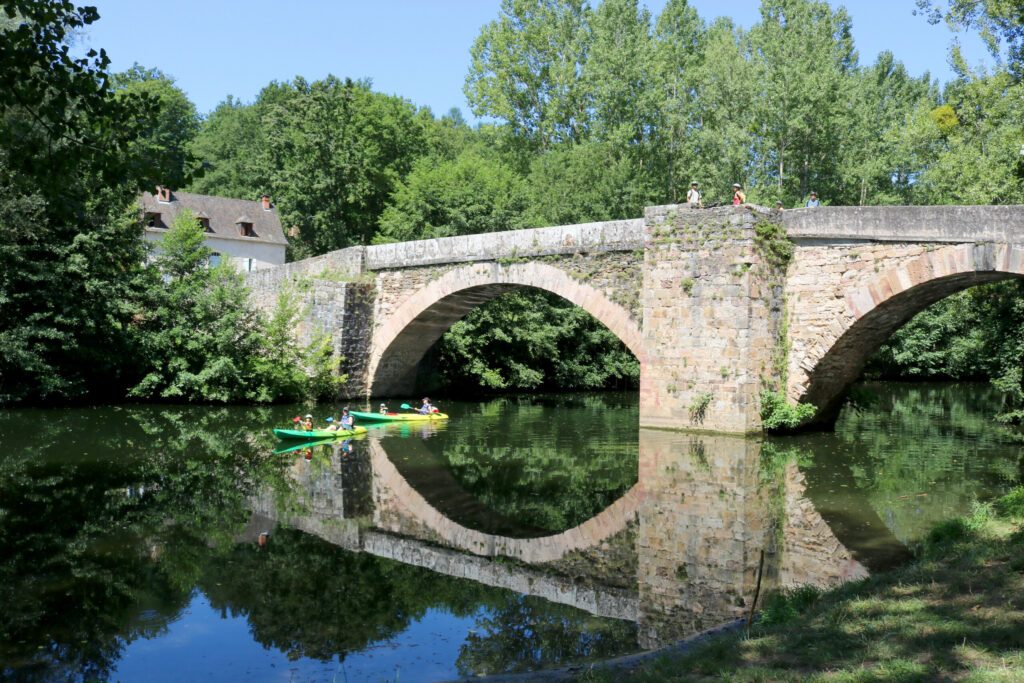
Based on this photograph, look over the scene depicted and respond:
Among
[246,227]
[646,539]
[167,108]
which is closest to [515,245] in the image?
[646,539]

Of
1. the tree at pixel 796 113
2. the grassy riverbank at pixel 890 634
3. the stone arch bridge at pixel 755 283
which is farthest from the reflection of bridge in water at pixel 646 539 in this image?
the tree at pixel 796 113

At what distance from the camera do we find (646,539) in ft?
25.8

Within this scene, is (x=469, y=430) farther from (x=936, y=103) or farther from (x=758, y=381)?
(x=936, y=103)

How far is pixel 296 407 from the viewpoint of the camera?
19.0 m

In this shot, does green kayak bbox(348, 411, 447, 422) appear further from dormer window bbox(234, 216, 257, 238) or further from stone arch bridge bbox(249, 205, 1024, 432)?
dormer window bbox(234, 216, 257, 238)

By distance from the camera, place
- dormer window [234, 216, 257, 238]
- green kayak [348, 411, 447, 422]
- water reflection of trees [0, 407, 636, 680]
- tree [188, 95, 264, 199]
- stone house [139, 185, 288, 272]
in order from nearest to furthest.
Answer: water reflection of trees [0, 407, 636, 680]
green kayak [348, 411, 447, 422]
stone house [139, 185, 288, 272]
dormer window [234, 216, 257, 238]
tree [188, 95, 264, 199]

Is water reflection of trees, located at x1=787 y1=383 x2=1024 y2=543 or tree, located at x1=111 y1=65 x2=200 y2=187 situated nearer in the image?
water reflection of trees, located at x1=787 y1=383 x2=1024 y2=543

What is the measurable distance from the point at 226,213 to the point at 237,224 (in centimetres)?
65

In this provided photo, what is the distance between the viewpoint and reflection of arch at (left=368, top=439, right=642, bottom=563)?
7.74 meters

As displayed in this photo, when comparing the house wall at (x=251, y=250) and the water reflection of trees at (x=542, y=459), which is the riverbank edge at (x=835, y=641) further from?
the house wall at (x=251, y=250)

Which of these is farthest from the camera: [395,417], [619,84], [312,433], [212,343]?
[619,84]

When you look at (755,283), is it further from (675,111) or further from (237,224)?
(237,224)

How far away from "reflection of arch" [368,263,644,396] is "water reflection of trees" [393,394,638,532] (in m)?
1.79

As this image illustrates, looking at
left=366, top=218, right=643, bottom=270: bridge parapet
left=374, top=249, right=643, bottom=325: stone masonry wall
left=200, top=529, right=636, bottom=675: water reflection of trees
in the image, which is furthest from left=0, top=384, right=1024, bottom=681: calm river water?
left=366, top=218, right=643, bottom=270: bridge parapet
